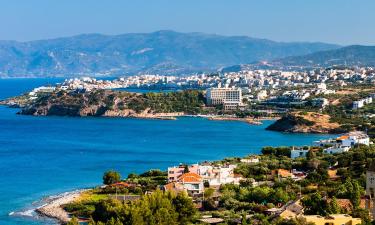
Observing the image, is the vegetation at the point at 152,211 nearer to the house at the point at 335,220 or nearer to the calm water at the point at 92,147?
the house at the point at 335,220

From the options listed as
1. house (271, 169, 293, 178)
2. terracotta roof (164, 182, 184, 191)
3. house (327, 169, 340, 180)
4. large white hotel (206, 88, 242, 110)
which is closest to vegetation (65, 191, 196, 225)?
terracotta roof (164, 182, 184, 191)

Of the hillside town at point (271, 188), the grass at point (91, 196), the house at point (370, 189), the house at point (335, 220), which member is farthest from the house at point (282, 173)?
the house at point (335, 220)

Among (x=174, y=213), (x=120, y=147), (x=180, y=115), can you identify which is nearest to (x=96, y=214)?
A: (x=174, y=213)

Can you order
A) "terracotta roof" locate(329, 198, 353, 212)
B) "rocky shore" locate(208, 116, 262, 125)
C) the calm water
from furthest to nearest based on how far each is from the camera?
"rocky shore" locate(208, 116, 262, 125)
the calm water
"terracotta roof" locate(329, 198, 353, 212)

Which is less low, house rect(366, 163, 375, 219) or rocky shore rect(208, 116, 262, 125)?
house rect(366, 163, 375, 219)

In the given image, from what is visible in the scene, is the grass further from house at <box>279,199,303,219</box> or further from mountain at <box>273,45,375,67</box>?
mountain at <box>273,45,375,67</box>

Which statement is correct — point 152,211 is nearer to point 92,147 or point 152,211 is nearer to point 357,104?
point 92,147

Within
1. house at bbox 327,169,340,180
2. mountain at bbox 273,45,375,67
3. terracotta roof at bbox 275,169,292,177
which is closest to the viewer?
house at bbox 327,169,340,180

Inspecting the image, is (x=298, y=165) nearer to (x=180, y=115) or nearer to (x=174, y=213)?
(x=174, y=213)
